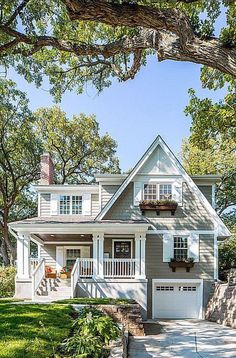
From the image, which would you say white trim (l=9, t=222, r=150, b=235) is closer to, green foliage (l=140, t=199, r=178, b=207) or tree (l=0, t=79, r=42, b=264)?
green foliage (l=140, t=199, r=178, b=207)

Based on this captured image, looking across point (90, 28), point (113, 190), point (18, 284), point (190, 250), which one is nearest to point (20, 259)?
point (18, 284)

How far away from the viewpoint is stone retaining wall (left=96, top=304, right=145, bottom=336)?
452 inches

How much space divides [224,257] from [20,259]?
13.1 m

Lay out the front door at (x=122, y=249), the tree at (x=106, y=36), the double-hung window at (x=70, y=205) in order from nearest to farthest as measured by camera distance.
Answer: the tree at (x=106, y=36), the front door at (x=122, y=249), the double-hung window at (x=70, y=205)

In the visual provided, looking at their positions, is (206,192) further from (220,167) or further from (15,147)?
(15,147)

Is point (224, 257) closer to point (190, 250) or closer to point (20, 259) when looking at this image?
point (190, 250)

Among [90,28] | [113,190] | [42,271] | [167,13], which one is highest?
[90,28]

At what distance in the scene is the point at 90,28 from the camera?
12070 millimetres

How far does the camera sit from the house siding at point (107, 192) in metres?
18.5

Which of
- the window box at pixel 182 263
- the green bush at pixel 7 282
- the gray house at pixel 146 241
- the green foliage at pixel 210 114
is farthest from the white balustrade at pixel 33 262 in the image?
the green foliage at pixel 210 114

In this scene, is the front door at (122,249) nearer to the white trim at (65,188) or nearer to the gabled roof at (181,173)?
the gabled roof at (181,173)

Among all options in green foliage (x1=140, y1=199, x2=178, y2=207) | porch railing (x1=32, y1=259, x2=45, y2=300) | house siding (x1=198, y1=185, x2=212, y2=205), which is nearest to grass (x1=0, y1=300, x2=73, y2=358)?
porch railing (x1=32, y1=259, x2=45, y2=300)

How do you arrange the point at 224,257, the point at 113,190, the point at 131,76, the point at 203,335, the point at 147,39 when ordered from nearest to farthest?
the point at 147,39 → the point at 131,76 → the point at 203,335 → the point at 113,190 → the point at 224,257

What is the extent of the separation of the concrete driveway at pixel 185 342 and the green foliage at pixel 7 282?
29.8ft
